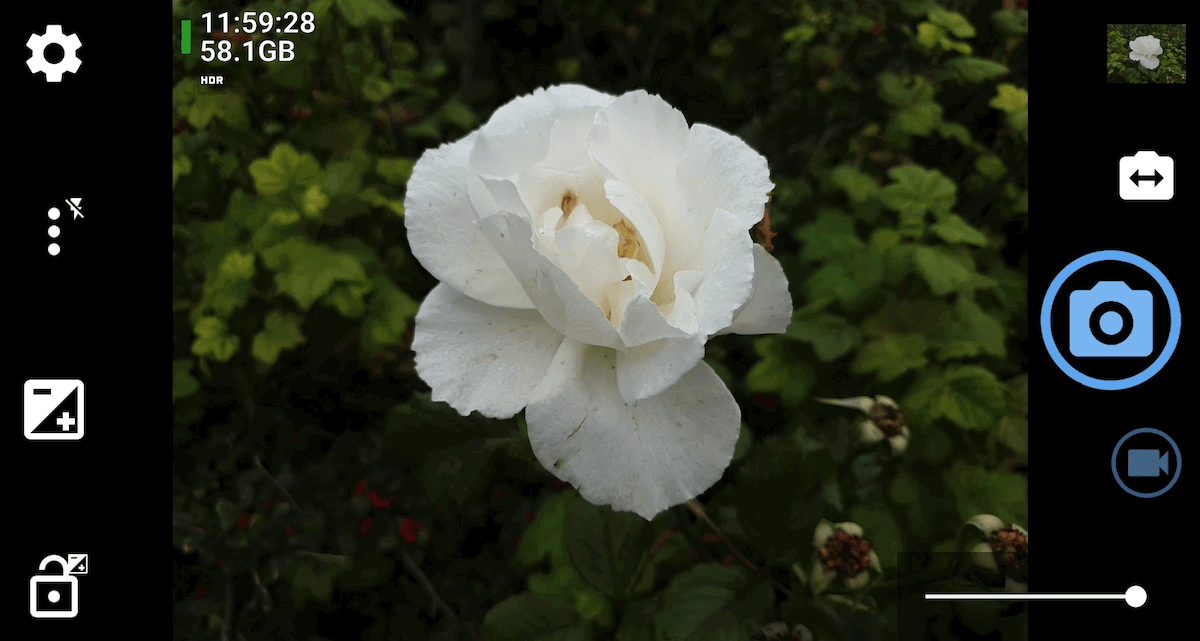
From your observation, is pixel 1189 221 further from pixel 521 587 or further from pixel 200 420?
pixel 200 420

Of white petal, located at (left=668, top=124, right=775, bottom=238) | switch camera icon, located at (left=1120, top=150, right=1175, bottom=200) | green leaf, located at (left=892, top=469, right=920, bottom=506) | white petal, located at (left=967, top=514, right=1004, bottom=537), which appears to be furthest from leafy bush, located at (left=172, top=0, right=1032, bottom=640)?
white petal, located at (left=668, top=124, right=775, bottom=238)

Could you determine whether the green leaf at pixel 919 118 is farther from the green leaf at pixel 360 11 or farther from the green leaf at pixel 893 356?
the green leaf at pixel 360 11

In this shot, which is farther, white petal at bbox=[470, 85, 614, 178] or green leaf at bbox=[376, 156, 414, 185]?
green leaf at bbox=[376, 156, 414, 185]

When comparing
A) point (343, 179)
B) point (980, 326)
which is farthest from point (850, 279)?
point (343, 179)

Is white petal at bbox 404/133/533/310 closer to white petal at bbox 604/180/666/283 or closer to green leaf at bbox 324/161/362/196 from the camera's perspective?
white petal at bbox 604/180/666/283

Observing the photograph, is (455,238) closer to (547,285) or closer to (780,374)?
(547,285)
